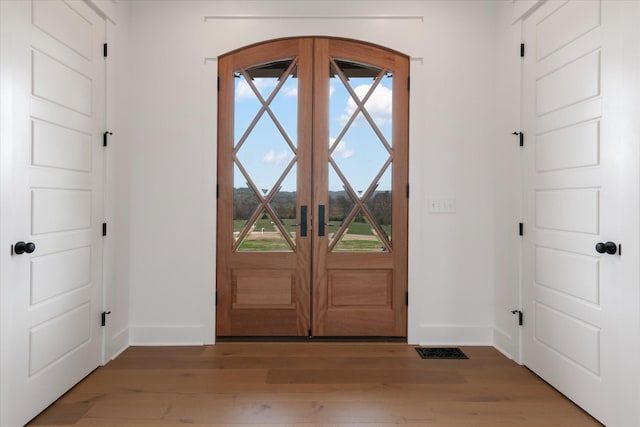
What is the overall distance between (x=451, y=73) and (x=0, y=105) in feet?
10.2

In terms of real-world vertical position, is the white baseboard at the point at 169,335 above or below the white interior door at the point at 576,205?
below

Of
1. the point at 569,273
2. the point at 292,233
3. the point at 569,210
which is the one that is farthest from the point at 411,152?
the point at 569,273

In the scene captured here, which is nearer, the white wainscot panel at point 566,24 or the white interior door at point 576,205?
the white interior door at point 576,205

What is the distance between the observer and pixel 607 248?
2.16m

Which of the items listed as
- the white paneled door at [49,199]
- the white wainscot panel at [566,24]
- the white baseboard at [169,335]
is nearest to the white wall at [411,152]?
the white baseboard at [169,335]

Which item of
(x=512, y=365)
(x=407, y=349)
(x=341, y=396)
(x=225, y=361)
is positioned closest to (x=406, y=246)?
(x=407, y=349)

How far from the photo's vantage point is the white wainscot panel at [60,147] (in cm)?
229

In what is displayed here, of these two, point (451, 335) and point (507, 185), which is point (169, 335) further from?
point (507, 185)

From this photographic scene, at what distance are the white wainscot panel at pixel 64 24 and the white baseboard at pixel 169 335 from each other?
83.5 inches

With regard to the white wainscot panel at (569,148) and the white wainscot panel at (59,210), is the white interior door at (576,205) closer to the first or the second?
the white wainscot panel at (569,148)

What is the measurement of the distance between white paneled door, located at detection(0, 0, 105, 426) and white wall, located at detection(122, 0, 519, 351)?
494 millimetres

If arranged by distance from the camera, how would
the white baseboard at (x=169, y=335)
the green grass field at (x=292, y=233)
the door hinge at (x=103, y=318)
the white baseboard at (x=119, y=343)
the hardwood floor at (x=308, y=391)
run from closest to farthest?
the hardwood floor at (x=308, y=391), the door hinge at (x=103, y=318), the white baseboard at (x=119, y=343), the white baseboard at (x=169, y=335), the green grass field at (x=292, y=233)

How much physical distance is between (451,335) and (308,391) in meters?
1.46

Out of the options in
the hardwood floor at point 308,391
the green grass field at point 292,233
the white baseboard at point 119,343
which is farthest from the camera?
the green grass field at point 292,233
